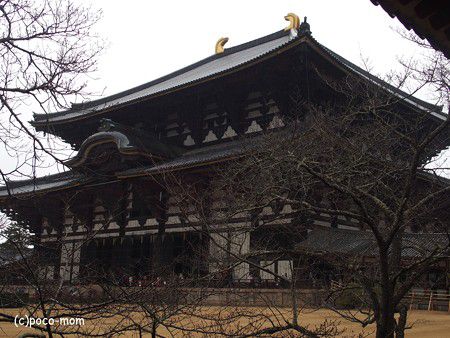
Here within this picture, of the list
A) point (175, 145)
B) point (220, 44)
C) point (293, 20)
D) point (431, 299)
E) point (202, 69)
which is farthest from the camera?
point (220, 44)

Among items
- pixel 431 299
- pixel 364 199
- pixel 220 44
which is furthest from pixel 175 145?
pixel 364 199

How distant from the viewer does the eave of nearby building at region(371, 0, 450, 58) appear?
A: 10.9ft

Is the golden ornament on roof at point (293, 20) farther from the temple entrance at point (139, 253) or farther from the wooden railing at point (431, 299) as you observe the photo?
the wooden railing at point (431, 299)

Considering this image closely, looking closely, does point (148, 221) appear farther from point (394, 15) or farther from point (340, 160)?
point (394, 15)

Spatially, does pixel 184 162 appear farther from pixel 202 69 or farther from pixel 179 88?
pixel 202 69

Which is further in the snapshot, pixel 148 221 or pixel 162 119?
pixel 162 119

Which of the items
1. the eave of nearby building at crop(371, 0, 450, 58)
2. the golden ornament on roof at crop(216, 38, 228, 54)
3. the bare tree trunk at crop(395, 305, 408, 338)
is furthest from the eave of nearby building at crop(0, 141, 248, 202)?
the golden ornament on roof at crop(216, 38, 228, 54)

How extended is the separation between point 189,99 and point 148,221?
4916mm

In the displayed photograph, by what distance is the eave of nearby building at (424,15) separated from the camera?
3324 mm

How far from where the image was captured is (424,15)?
340 centimetres

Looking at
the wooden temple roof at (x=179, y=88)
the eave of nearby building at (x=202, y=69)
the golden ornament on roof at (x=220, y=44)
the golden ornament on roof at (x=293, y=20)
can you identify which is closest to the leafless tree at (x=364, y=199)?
the wooden temple roof at (x=179, y=88)

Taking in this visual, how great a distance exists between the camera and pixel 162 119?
20.1 metres

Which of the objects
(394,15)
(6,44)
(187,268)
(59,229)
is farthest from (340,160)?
(59,229)

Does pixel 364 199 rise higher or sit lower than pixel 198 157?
lower
